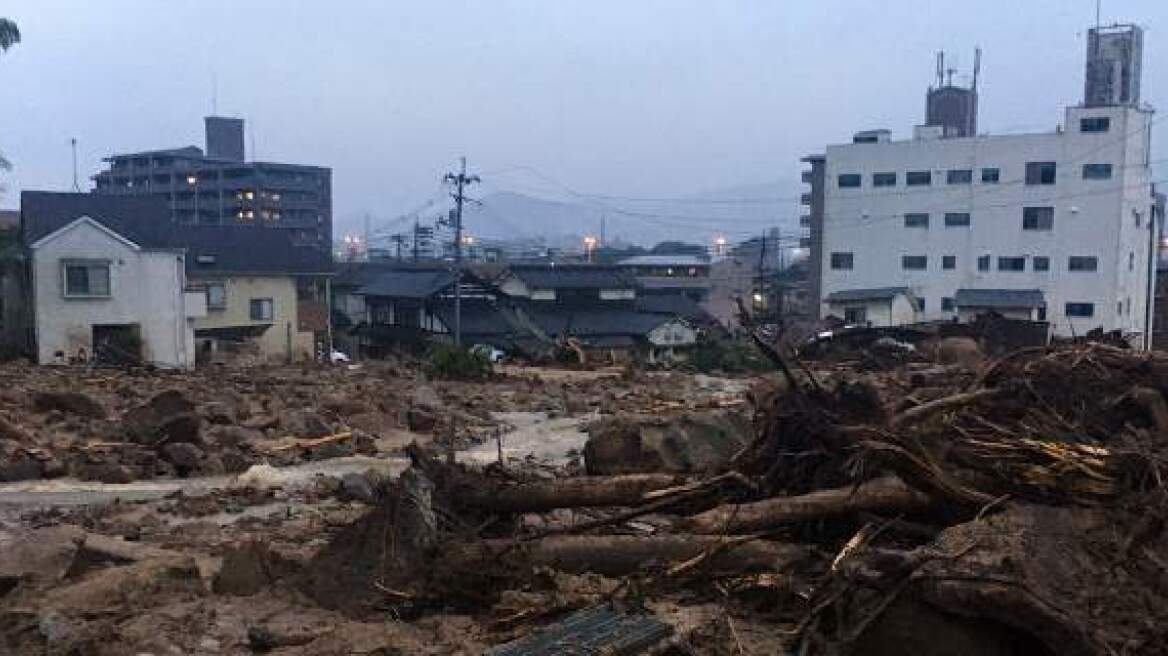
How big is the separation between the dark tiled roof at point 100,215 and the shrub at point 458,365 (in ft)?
38.5

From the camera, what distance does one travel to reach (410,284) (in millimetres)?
34656

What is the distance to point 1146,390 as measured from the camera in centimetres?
743

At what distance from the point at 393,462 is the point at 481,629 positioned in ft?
22.4

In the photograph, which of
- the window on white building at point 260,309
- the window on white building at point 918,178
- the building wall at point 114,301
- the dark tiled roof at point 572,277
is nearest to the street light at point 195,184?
the window on white building at point 260,309

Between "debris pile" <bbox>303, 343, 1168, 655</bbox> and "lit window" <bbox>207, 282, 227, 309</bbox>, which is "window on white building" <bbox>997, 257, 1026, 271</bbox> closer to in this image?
"lit window" <bbox>207, 282, 227, 309</bbox>

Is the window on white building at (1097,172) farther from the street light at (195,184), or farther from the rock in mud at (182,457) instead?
the street light at (195,184)

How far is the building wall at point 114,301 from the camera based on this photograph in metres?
26.4

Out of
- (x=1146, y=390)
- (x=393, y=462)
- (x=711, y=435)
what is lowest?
(x=393, y=462)

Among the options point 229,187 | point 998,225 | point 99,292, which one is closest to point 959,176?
point 998,225

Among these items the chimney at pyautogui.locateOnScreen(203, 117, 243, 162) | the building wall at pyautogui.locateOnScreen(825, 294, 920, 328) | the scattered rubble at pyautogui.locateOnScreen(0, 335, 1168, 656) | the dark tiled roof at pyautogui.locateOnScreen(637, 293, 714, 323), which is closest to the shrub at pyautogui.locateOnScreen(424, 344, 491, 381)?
the scattered rubble at pyautogui.locateOnScreen(0, 335, 1168, 656)

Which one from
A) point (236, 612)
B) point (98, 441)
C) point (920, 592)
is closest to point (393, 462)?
point (98, 441)

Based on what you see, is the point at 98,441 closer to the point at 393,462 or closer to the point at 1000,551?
the point at 393,462

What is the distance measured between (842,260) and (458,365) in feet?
90.1

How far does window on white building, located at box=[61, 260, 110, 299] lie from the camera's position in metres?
26.7
